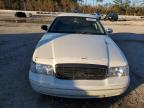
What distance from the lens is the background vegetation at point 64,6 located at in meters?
84.6

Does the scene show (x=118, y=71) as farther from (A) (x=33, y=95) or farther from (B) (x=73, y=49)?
(A) (x=33, y=95)

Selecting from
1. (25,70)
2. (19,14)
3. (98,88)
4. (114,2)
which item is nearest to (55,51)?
(98,88)

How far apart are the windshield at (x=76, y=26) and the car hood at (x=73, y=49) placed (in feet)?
1.69

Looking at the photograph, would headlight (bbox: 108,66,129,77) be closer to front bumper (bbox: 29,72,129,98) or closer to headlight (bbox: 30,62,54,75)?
front bumper (bbox: 29,72,129,98)

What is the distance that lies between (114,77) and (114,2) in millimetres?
95499

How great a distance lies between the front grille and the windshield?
2.22 m

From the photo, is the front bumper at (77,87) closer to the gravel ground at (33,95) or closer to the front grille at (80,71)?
the front grille at (80,71)

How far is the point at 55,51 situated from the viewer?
20.1ft

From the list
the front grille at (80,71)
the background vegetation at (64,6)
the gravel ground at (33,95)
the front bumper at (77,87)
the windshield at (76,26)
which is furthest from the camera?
the background vegetation at (64,6)

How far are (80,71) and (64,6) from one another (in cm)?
8696

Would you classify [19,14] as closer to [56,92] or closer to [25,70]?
[25,70]

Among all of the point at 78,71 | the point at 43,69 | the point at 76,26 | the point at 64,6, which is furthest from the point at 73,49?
the point at 64,6

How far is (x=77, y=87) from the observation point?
5.56m

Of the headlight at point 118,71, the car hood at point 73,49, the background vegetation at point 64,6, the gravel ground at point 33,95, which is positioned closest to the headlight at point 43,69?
the car hood at point 73,49
